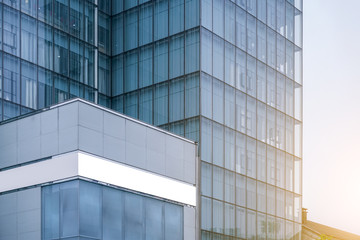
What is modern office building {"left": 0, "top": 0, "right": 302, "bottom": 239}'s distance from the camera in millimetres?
52500

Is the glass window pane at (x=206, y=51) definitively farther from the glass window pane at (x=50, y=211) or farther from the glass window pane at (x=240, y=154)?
the glass window pane at (x=50, y=211)

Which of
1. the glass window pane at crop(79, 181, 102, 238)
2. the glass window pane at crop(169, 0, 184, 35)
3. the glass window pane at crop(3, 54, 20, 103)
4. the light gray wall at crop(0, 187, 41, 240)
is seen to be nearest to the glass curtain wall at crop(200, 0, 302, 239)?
the glass window pane at crop(169, 0, 184, 35)

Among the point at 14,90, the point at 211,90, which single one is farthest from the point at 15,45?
the point at 211,90

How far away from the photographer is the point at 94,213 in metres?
33.8

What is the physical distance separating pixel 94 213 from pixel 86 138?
3633 mm

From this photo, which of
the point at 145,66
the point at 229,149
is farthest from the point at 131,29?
the point at 229,149

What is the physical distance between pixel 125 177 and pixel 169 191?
4020mm

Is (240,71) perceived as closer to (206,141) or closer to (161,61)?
(161,61)

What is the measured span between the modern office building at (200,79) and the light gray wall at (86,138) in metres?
13.1

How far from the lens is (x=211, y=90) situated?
53656 mm

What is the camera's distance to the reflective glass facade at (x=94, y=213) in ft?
109

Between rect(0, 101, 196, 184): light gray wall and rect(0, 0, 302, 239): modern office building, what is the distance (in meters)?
13.1

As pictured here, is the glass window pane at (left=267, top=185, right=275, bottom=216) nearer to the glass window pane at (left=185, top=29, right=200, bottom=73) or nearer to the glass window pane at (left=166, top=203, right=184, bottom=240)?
the glass window pane at (left=185, top=29, right=200, bottom=73)

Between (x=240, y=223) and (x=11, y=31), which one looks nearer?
(x=11, y=31)
